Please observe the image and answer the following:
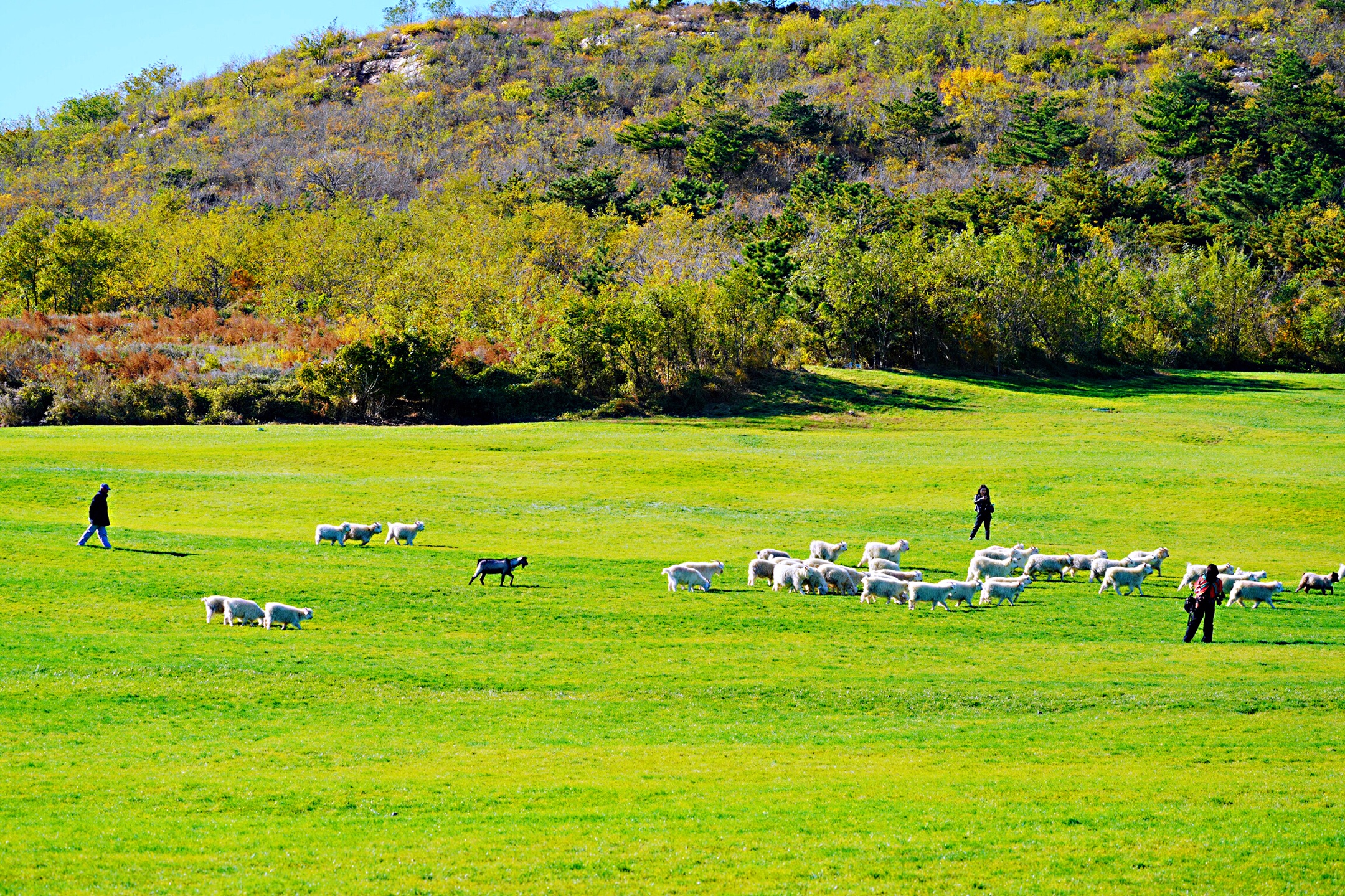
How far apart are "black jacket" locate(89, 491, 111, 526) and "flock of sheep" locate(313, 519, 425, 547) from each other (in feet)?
18.5

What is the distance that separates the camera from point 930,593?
27.3 meters

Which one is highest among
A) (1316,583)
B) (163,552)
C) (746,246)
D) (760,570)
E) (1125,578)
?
(746,246)

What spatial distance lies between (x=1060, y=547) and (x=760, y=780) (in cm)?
2348

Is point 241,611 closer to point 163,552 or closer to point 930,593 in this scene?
point 163,552

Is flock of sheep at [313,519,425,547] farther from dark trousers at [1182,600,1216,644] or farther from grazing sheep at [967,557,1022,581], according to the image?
dark trousers at [1182,600,1216,644]

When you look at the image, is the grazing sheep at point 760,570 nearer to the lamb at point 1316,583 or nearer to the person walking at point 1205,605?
the person walking at point 1205,605

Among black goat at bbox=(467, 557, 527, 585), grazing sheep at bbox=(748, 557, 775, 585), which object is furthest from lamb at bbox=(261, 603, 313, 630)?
grazing sheep at bbox=(748, 557, 775, 585)

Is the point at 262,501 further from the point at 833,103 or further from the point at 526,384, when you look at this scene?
the point at 833,103

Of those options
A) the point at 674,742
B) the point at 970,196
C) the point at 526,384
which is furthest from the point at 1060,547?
the point at 970,196

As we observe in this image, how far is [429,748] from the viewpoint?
16609mm

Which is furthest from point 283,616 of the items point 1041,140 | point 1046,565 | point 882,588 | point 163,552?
point 1041,140

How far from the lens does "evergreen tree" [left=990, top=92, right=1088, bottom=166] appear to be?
14562 centimetres

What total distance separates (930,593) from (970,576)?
302 cm

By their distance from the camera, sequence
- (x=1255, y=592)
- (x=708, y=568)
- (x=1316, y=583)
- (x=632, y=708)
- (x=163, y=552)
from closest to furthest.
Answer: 1. (x=632, y=708)
2. (x=1255, y=592)
3. (x=708, y=568)
4. (x=1316, y=583)
5. (x=163, y=552)
